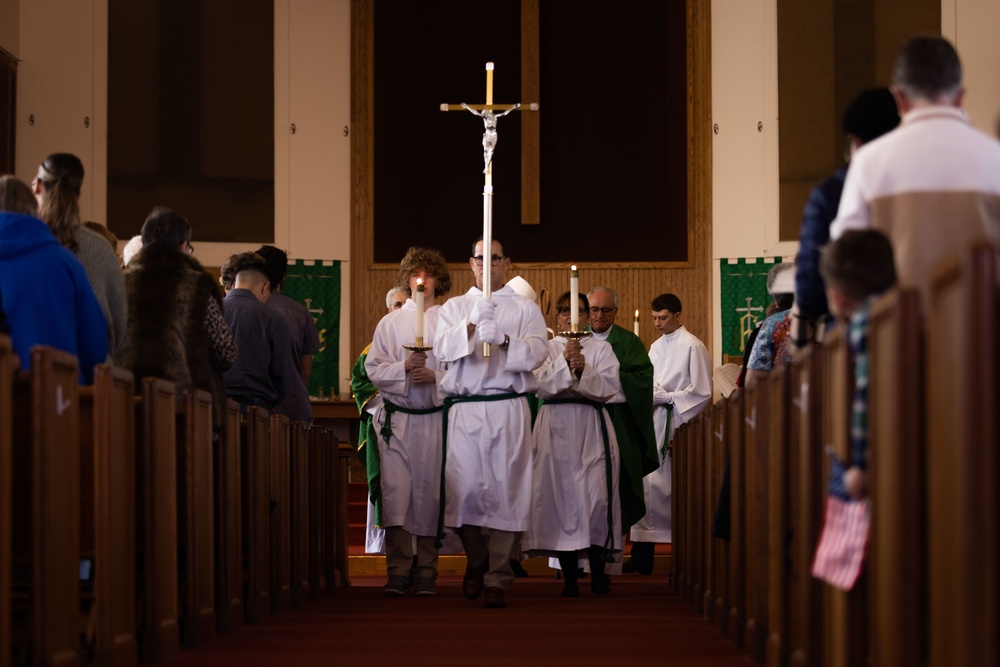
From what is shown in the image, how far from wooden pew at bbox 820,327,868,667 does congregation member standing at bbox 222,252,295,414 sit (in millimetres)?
4110

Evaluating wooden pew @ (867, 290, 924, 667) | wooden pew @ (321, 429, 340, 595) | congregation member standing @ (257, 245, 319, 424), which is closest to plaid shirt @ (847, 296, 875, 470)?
wooden pew @ (867, 290, 924, 667)

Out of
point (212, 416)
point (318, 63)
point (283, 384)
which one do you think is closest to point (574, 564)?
point (283, 384)

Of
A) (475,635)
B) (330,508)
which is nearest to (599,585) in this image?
(330,508)

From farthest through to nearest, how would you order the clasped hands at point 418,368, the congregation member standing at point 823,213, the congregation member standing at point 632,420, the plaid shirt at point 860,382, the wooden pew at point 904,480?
the congregation member standing at point 632,420 → the clasped hands at point 418,368 → the congregation member standing at point 823,213 → the plaid shirt at point 860,382 → the wooden pew at point 904,480

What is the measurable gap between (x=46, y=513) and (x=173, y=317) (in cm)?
183

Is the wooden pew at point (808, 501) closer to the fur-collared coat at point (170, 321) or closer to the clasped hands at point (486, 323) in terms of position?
the fur-collared coat at point (170, 321)

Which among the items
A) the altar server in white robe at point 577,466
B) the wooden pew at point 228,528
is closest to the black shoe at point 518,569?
the altar server in white robe at point 577,466

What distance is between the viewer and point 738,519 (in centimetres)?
534

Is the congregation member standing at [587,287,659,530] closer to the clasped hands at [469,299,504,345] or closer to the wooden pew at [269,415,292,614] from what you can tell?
the clasped hands at [469,299,504,345]

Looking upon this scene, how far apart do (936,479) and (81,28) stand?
489 inches

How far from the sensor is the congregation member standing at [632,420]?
8242 millimetres

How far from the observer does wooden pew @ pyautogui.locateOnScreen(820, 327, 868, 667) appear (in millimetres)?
3229

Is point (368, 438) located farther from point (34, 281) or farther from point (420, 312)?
point (34, 281)

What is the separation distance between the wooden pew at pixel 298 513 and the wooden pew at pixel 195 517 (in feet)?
5.38
